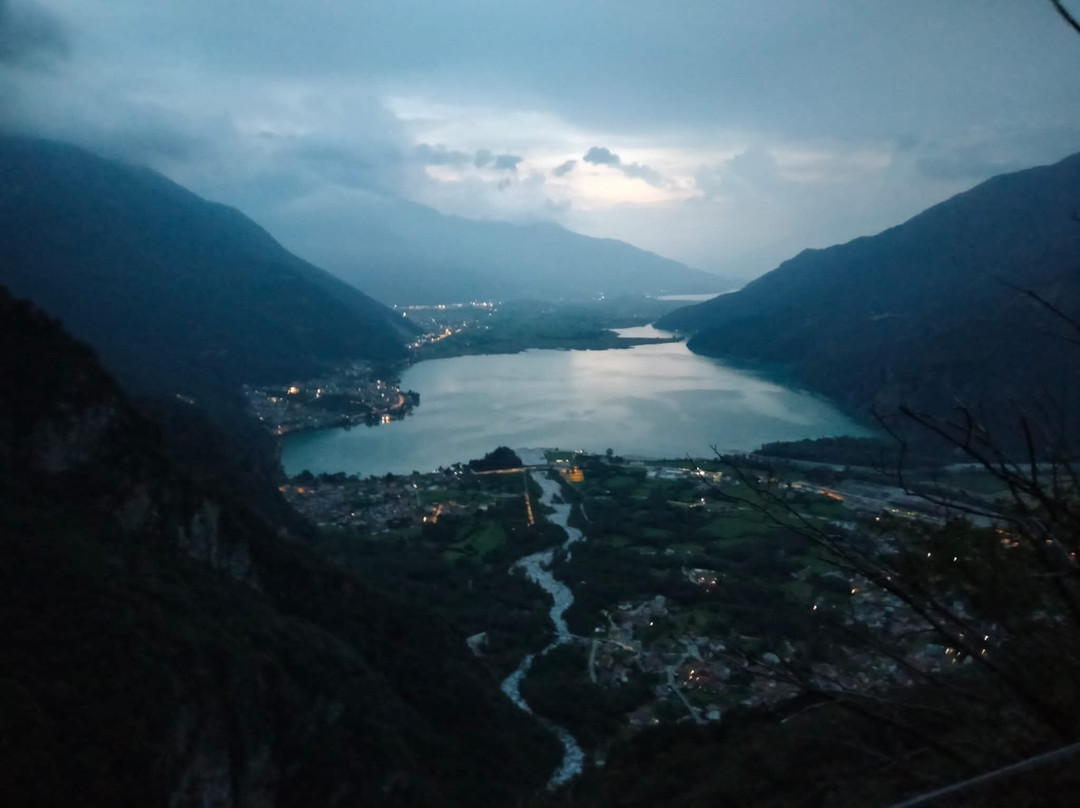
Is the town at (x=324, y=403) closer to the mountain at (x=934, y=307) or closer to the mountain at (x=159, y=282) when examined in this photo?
the mountain at (x=159, y=282)

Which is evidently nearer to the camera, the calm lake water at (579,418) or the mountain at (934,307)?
the mountain at (934,307)

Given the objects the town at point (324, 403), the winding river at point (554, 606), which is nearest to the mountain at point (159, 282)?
the town at point (324, 403)

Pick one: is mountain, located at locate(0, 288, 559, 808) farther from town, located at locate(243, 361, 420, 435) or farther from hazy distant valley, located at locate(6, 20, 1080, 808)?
town, located at locate(243, 361, 420, 435)

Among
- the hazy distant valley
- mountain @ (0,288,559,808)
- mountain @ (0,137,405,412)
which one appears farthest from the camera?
mountain @ (0,137,405,412)

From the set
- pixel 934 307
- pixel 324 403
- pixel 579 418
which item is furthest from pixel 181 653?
pixel 934 307

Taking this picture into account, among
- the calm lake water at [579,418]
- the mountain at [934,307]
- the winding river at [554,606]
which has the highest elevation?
the mountain at [934,307]

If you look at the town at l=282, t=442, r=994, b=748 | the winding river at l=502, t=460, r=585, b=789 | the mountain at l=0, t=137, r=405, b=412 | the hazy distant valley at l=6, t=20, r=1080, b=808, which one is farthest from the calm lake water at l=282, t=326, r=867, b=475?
the mountain at l=0, t=137, r=405, b=412

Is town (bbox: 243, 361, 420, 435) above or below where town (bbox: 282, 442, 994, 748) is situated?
above
